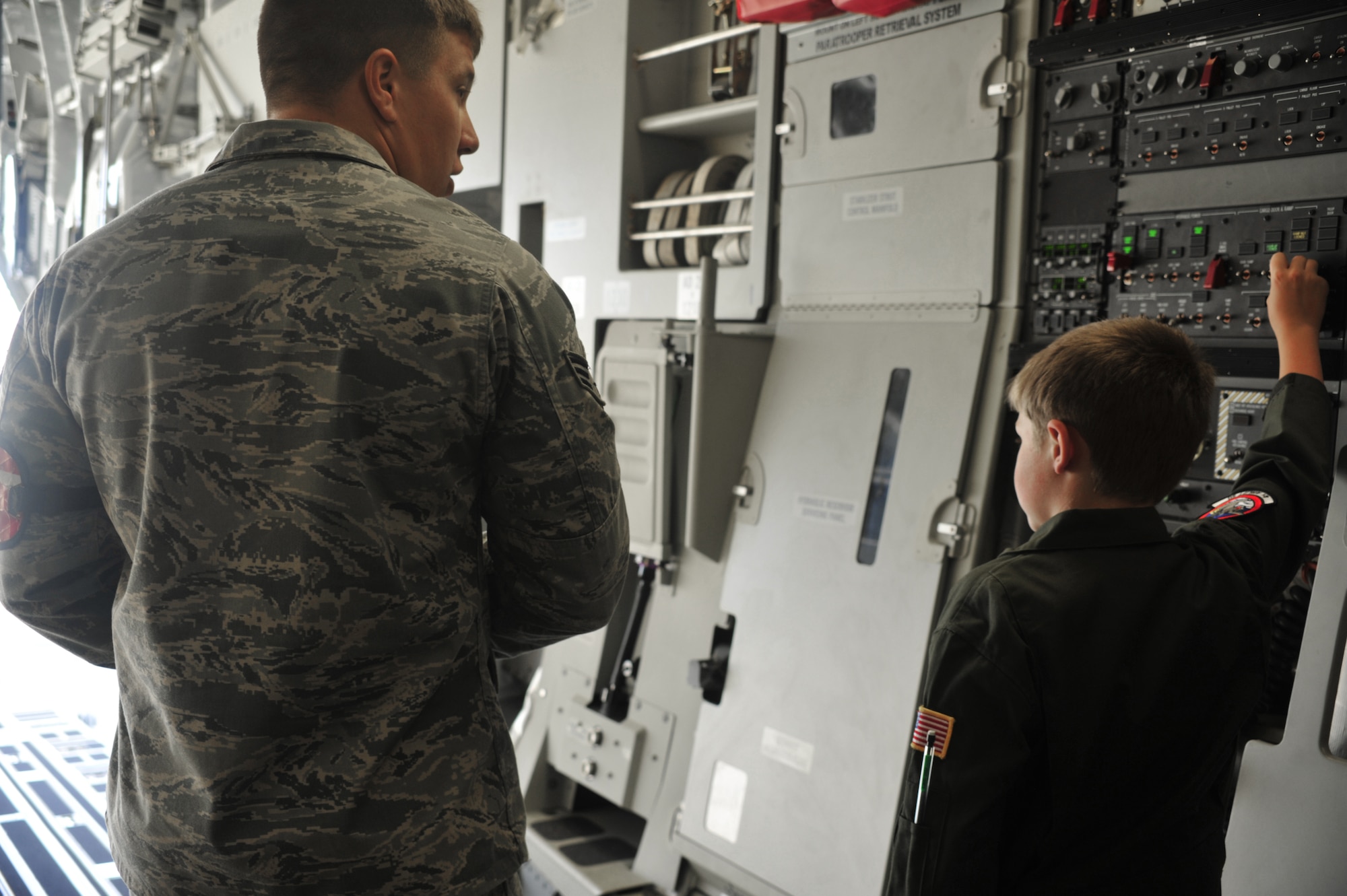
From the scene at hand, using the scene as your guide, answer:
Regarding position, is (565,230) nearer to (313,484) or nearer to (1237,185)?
(1237,185)

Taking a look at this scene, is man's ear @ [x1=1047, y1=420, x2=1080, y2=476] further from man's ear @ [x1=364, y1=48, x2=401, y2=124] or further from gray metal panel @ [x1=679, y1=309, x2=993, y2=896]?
gray metal panel @ [x1=679, y1=309, x2=993, y2=896]

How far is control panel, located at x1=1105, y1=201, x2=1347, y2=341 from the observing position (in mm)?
2080

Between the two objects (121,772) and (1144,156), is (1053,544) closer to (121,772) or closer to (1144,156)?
(121,772)

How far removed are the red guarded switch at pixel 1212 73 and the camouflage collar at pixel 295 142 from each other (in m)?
1.81

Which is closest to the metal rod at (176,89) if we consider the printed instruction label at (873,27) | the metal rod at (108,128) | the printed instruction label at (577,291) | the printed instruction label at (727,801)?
the metal rod at (108,128)

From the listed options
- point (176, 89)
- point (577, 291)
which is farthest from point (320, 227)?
point (176, 89)

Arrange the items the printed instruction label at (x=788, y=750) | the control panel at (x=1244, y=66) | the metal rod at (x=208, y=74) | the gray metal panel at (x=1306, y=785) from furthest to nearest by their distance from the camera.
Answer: the metal rod at (x=208, y=74) → the printed instruction label at (x=788, y=750) → the control panel at (x=1244, y=66) → the gray metal panel at (x=1306, y=785)

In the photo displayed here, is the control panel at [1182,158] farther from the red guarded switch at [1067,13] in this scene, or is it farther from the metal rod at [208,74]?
the metal rod at [208,74]

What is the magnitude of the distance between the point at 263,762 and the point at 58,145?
8233mm

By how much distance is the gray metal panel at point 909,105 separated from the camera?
2.62 meters

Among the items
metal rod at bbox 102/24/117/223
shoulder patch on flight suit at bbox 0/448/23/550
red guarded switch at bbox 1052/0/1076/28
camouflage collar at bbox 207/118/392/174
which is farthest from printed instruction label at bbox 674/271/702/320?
metal rod at bbox 102/24/117/223

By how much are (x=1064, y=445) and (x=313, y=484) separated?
0.95 meters

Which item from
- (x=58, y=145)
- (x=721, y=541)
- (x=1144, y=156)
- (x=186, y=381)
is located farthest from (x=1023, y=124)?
(x=58, y=145)

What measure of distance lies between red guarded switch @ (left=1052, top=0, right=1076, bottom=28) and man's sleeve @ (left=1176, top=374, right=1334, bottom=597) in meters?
1.13
